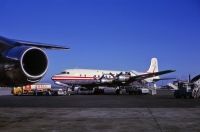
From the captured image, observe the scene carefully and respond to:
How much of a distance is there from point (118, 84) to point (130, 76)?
2.07 meters

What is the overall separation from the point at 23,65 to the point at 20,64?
0.46ft

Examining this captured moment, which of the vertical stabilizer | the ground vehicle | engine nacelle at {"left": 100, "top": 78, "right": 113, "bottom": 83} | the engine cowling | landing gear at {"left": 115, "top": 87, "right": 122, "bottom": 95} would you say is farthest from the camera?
the vertical stabilizer

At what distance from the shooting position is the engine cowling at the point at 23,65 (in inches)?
263

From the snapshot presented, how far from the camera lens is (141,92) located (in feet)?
172

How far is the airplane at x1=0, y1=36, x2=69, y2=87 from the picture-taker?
6.68 m

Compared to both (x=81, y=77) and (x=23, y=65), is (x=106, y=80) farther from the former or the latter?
(x=23, y=65)

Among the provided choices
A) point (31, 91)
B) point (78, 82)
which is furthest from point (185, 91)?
point (31, 91)

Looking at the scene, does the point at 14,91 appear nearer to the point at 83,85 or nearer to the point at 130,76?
the point at 83,85

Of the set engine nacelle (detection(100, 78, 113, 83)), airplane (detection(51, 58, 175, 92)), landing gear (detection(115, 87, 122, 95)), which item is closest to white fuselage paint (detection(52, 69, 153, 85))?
airplane (detection(51, 58, 175, 92))

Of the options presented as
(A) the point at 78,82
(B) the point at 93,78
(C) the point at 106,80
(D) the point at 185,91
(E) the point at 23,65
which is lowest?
(D) the point at 185,91

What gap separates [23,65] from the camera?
22.4ft

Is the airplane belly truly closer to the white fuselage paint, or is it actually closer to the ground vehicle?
the white fuselage paint

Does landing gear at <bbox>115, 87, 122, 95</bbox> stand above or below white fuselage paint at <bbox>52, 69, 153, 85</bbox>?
below

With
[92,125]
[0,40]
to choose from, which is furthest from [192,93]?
[0,40]
